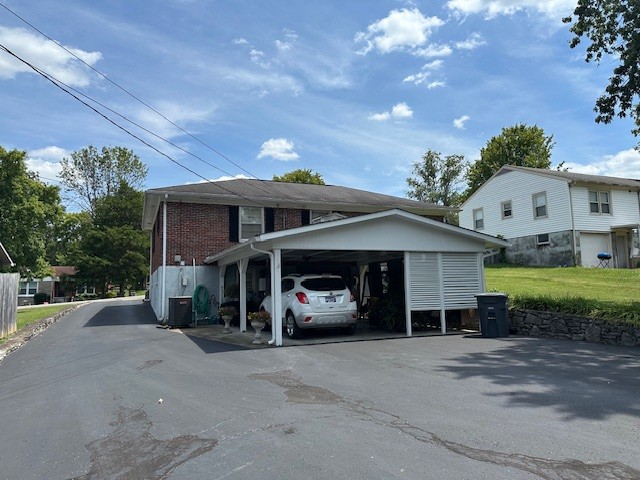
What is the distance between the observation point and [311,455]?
4.03 meters

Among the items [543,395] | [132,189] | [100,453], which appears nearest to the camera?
[100,453]

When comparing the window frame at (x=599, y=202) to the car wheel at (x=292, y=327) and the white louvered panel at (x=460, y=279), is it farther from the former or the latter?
the car wheel at (x=292, y=327)

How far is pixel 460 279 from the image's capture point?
13.2 metres

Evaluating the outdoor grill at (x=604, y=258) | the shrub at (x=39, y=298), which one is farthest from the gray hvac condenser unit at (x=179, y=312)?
the shrub at (x=39, y=298)

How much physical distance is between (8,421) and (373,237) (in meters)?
8.90

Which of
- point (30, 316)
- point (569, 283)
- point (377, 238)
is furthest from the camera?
point (30, 316)

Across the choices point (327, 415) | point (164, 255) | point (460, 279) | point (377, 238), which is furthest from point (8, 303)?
point (460, 279)

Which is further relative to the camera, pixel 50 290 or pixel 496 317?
pixel 50 290

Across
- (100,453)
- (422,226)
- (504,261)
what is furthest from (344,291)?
(504,261)

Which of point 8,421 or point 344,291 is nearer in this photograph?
point 8,421

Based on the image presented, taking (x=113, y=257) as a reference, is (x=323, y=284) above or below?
below

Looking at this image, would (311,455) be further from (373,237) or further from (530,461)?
(373,237)

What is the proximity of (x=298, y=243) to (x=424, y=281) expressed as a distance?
3.95 meters

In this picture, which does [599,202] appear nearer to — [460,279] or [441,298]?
[460,279]
